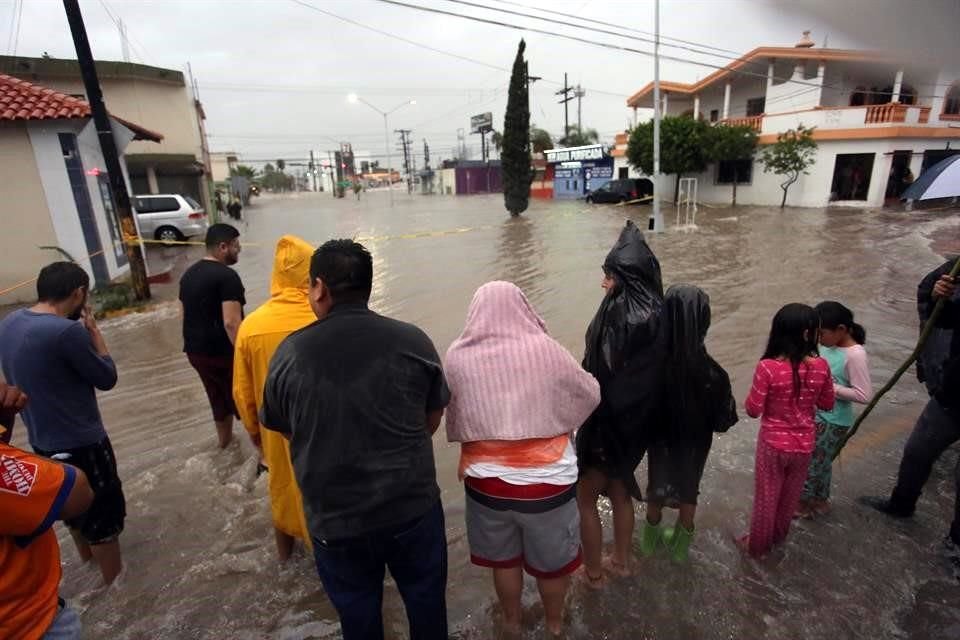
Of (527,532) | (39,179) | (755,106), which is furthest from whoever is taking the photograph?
(755,106)

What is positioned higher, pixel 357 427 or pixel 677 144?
pixel 677 144

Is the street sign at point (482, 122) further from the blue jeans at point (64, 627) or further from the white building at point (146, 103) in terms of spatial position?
the blue jeans at point (64, 627)

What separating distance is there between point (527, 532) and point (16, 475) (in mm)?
1650

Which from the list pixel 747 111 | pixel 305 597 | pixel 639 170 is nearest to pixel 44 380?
pixel 305 597

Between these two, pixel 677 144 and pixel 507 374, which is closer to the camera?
pixel 507 374

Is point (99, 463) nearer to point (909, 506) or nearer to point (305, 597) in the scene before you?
point (305, 597)

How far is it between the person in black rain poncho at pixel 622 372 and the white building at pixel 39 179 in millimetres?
8761

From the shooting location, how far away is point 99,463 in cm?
265

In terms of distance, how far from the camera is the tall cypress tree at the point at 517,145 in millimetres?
25578

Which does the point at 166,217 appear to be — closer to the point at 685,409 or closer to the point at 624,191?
the point at 685,409

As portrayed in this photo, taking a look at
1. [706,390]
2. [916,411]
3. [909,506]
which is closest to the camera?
[706,390]

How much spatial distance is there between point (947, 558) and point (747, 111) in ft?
94.6

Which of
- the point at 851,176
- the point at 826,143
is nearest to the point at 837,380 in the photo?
the point at 826,143

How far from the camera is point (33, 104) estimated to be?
28.6ft
